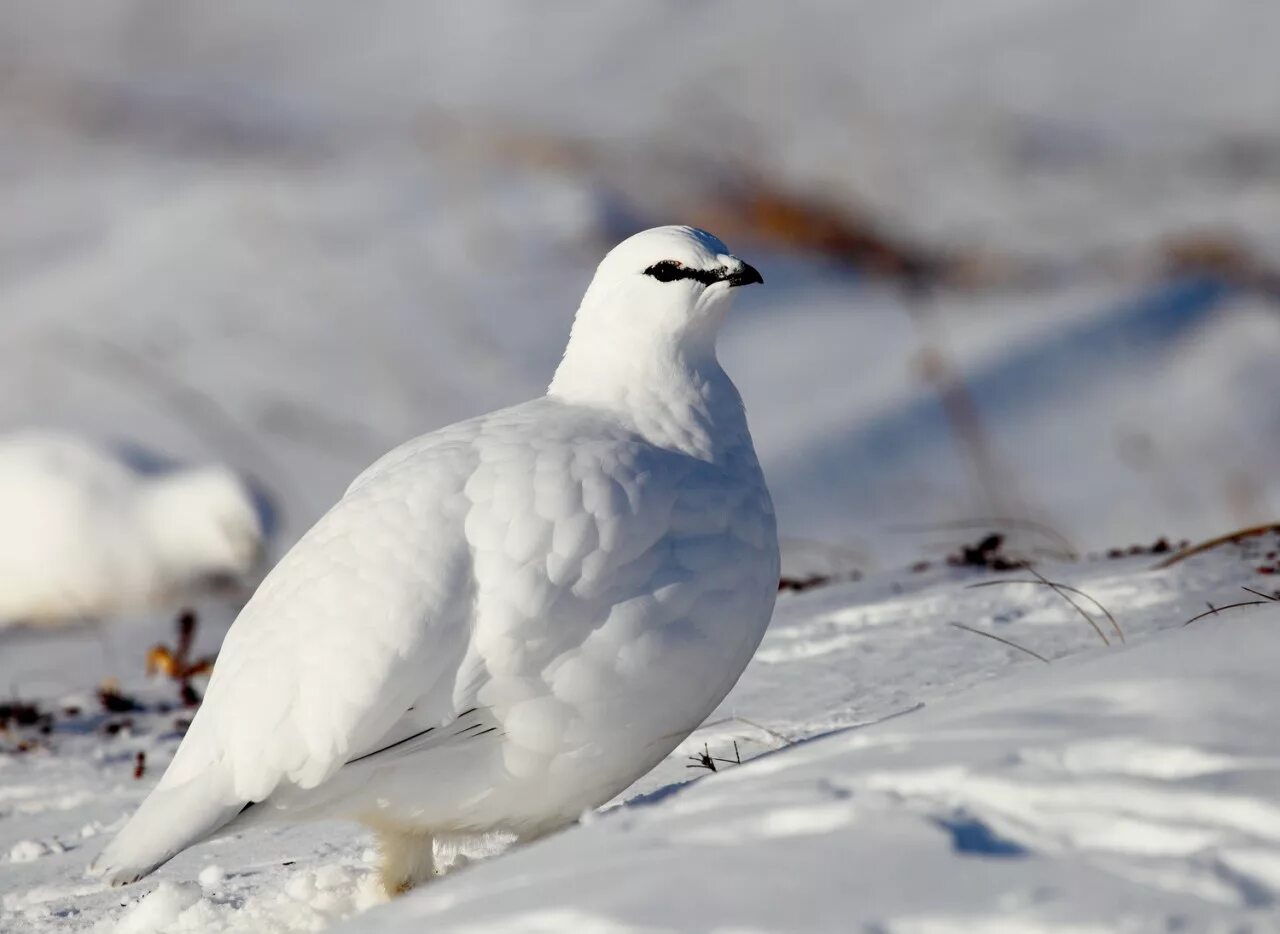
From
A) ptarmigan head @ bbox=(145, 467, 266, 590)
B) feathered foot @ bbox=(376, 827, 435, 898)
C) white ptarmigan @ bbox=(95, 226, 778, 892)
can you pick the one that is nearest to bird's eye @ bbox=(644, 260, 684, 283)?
white ptarmigan @ bbox=(95, 226, 778, 892)

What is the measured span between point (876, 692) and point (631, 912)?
6.23 ft

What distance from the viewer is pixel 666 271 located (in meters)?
2.80

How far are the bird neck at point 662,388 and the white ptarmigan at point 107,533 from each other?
4.77 meters

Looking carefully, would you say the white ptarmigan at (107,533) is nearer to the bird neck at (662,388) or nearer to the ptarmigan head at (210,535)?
the ptarmigan head at (210,535)

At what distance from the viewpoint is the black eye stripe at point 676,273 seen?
9.12ft

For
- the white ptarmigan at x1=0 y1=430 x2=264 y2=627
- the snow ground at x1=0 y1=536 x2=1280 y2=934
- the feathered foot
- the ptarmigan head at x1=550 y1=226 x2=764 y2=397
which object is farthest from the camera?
the white ptarmigan at x1=0 y1=430 x2=264 y2=627

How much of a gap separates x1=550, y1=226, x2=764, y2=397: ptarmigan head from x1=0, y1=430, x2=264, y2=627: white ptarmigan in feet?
15.6

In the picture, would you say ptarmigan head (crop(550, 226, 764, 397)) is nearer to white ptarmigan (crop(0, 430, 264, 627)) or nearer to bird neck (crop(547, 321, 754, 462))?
bird neck (crop(547, 321, 754, 462))

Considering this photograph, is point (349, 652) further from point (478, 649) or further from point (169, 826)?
point (169, 826)

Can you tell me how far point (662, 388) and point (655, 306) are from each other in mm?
198

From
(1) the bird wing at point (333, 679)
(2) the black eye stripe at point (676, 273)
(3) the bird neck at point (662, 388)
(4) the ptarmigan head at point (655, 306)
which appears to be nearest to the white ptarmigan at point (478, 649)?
(1) the bird wing at point (333, 679)

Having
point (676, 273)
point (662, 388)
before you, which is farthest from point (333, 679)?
point (676, 273)

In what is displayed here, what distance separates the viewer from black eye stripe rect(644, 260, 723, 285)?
109 inches

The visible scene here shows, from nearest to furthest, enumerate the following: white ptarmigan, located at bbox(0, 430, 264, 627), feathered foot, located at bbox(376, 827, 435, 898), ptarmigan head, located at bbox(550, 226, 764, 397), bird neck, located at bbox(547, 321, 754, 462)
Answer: feathered foot, located at bbox(376, 827, 435, 898) → bird neck, located at bbox(547, 321, 754, 462) → ptarmigan head, located at bbox(550, 226, 764, 397) → white ptarmigan, located at bbox(0, 430, 264, 627)
